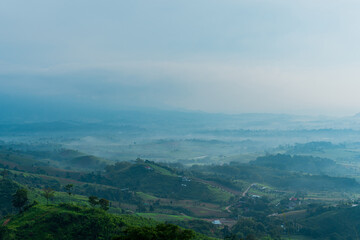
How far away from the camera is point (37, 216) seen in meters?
30.8

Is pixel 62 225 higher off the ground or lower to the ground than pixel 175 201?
higher

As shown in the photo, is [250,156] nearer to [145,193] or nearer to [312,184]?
[312,184]

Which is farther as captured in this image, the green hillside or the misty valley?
the misty valley

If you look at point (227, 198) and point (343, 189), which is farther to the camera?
point (343, 189)

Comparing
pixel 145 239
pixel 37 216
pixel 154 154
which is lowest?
pixel 154 154

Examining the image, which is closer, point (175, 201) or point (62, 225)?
point (62, 225)

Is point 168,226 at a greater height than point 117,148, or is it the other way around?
point 168,226

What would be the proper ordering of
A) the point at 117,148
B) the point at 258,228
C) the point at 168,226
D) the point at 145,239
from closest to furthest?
the point at 145,239 → the point at 168,226 → the point at 258,228 → the point at 117,148

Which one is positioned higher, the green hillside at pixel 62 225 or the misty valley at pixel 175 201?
the green hillside at pixel 62 225

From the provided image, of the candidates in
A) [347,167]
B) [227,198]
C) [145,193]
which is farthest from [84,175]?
[347,167]

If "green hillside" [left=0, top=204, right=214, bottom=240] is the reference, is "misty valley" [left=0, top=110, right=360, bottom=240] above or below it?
below

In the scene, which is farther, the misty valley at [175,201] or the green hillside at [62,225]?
the misty valley at [175,201]

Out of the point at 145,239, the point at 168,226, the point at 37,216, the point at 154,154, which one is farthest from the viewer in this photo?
the point at 154,154

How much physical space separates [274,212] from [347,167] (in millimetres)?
76163
